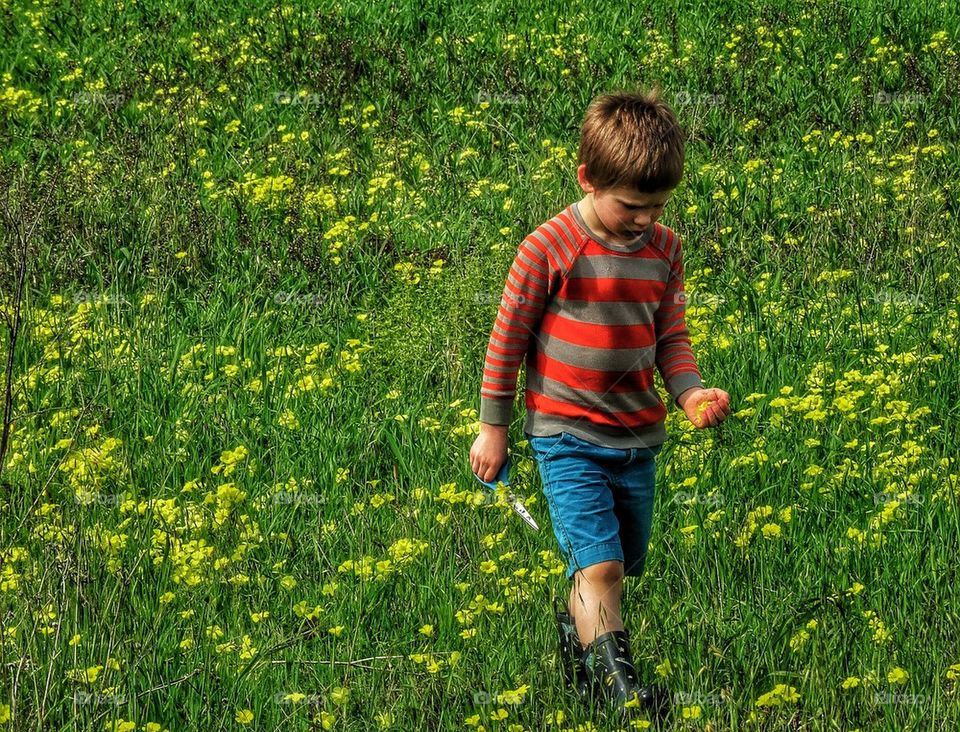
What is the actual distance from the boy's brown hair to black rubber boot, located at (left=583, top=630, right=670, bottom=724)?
112cm

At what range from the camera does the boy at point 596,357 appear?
10.4 ft

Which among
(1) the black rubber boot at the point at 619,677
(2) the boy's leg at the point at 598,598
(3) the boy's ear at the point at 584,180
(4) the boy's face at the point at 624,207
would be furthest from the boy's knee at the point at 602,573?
(3) the boy's ear at the point at 584,180

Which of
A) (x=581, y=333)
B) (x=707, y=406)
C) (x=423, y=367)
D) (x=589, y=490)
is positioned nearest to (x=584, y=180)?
(x=581, y=333)

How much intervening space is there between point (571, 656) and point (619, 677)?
199 millimetres

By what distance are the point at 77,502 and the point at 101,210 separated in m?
2.92

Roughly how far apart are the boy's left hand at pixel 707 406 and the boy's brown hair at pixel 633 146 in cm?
54

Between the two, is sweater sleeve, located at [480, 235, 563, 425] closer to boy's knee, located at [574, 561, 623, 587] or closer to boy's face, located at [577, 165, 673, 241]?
boy's face, located at [577, 165, 673, 241]

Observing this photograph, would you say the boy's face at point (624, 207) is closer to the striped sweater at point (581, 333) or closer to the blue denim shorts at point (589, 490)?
the striped sweater at point (581, 333)

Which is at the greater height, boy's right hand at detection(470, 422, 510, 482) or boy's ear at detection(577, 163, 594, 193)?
boy's ear at detection(577, 163, 594, 193)

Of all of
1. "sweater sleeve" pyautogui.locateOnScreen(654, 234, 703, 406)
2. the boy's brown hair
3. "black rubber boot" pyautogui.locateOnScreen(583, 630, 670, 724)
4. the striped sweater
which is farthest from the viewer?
"sweater sleeve" pyautogui.locateOnScreen(654, 234, 703, 406)

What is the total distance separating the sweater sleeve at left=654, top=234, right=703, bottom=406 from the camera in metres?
3.42

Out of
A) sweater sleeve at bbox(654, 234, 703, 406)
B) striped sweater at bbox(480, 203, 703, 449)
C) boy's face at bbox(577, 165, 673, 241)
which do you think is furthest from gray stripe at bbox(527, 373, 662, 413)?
boy's face at bbox(577, 165, 673, 241)

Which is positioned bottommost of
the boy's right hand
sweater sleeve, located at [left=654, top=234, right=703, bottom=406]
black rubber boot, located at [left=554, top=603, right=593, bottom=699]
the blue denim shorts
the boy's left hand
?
black rubber boot, located at [left=554, top=603, right=593, bottom=699]

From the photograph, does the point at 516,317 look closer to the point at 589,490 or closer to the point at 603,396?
the point at 603,396
